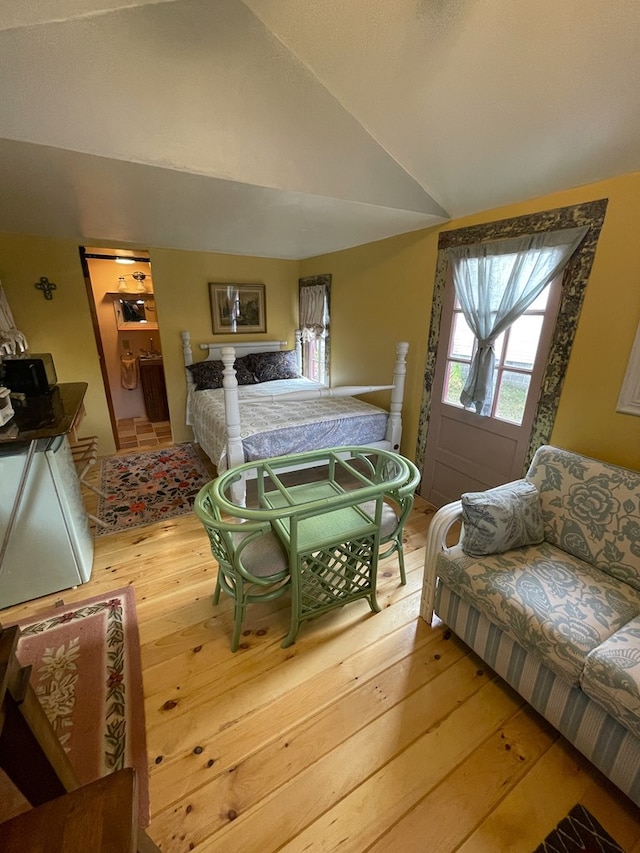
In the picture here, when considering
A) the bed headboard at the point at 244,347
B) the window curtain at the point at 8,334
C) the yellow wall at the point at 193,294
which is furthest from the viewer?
the bed headboard at the point at 244,347

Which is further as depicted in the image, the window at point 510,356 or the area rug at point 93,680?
the window at point 510,356

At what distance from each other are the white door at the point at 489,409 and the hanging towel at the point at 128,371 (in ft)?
13.5

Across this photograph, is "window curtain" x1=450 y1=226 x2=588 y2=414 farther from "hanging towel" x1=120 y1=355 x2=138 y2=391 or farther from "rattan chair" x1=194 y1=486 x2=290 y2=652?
"hanging towel" x1=120 y1=355 x2=138 y2=391

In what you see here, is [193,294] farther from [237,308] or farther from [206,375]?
[206,375]

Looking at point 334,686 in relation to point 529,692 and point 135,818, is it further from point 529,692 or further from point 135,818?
point 135,818

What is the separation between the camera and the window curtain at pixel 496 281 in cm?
179

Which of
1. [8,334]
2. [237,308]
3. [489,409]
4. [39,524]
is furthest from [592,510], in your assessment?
[8,334]

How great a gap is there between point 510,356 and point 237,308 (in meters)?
2.98

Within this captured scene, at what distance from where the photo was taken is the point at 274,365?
4.03 metres

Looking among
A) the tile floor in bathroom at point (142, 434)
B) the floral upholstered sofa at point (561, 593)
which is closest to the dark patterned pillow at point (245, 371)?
the tile floor in bathroom at point (142, 434)

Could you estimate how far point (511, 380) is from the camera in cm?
212

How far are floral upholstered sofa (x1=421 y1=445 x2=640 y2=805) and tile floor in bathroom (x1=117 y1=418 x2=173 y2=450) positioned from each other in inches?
136

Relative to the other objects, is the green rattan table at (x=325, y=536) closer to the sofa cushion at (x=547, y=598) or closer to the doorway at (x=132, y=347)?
the sofa cushion at (x=547, y=598)

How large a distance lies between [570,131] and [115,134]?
185cm
